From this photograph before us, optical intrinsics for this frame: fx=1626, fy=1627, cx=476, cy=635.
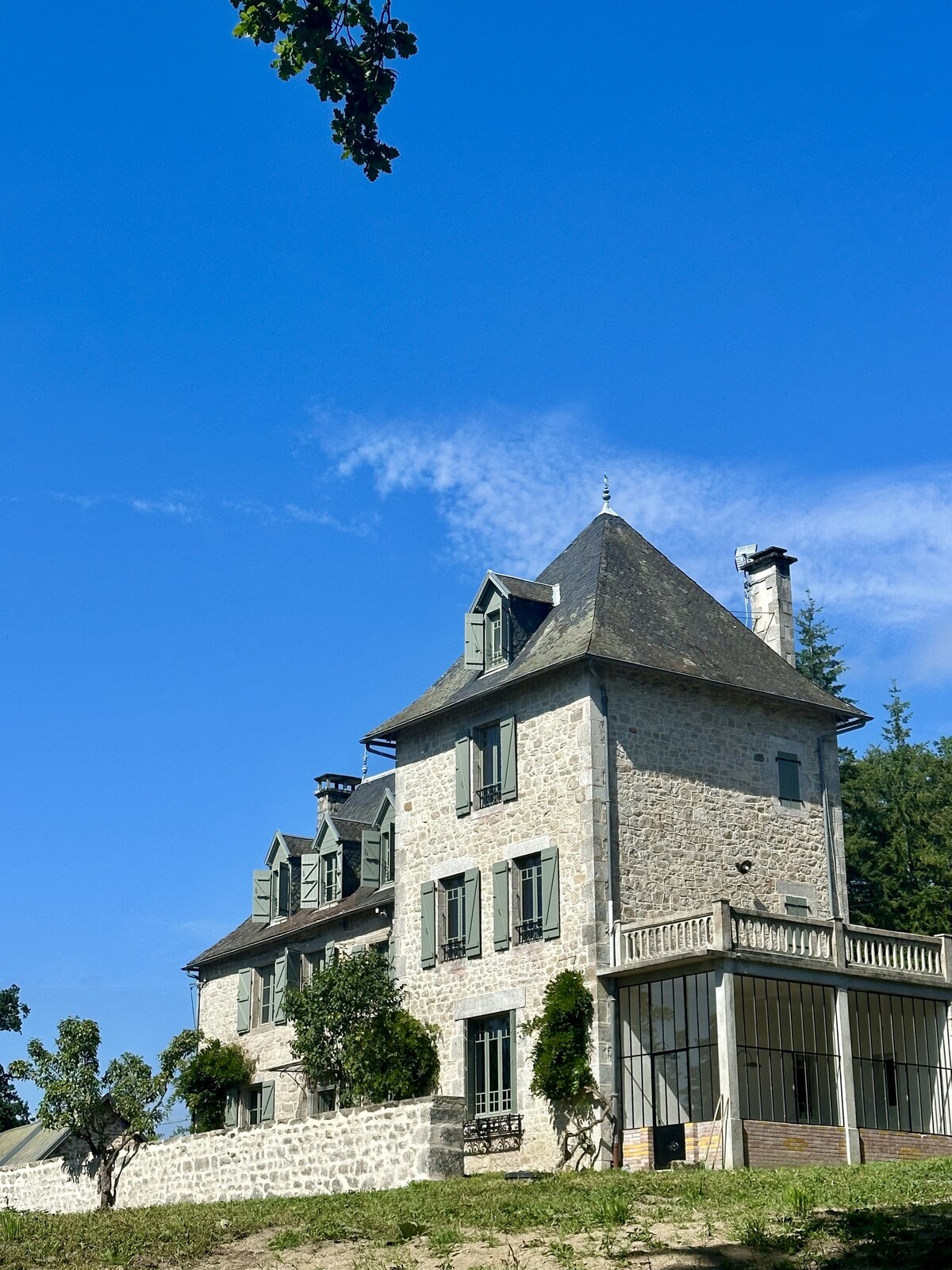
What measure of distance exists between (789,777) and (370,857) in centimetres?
846

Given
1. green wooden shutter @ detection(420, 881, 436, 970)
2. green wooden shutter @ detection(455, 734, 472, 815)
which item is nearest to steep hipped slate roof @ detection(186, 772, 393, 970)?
green wooden shutter @ detection(420, 881, 436, 970)

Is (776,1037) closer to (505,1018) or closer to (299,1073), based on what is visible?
(505,1018)

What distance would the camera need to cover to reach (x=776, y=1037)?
23906 mm

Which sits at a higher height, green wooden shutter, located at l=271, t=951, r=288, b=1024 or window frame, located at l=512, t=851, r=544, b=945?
window frame, located at l=512, t=851, r=544, b=945

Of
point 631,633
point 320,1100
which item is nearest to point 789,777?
point 631,633

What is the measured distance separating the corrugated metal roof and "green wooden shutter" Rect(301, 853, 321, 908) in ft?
23.7

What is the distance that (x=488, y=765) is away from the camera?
89.4ft

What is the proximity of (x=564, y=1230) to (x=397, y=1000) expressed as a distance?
13.7 meters

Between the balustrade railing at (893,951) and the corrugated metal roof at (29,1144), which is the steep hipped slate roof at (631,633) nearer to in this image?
the balustrade railing at (893,951)

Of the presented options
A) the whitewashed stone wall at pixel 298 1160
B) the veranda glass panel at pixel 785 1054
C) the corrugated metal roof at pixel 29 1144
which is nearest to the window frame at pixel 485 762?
the veranda glass panel at pixel 785 1054

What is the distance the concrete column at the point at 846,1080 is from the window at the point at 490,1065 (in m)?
5.07

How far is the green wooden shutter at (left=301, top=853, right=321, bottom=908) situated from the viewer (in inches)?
1345

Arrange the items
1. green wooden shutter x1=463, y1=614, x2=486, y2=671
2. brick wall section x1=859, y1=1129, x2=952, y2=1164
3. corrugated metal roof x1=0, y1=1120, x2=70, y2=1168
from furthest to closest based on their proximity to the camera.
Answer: corrugated metal roof x1=0, y1=1120, x2=70, y2=1168 → green wooden shutter x1=463, y1=614, x2=486, y2=671 → brick wall section x1=859, y1=1129, x2=952, y2=1164

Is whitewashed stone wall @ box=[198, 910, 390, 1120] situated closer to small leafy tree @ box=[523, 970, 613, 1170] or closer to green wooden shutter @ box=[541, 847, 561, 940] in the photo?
green wooden shutter @ box=[541, 847, 561, 940]
